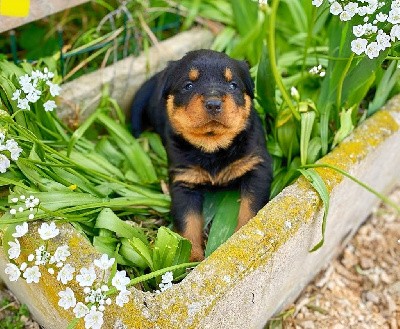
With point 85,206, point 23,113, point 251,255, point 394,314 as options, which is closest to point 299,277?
point 394,314

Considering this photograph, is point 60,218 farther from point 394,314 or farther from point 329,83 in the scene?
point 394,314

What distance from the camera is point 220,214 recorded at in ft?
8.77

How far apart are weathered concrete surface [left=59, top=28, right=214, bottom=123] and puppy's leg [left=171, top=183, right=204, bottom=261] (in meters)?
0.88

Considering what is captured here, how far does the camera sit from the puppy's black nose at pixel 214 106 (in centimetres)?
225

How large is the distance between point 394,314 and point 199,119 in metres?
1.53

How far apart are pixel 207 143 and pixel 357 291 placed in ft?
4.07

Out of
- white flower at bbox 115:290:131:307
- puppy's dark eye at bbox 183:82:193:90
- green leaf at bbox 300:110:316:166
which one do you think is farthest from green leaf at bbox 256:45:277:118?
white flower at bbox 115:290:131:307

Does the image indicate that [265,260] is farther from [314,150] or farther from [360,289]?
[360,289]

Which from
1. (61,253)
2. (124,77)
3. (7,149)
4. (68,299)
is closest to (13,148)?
(7,149)

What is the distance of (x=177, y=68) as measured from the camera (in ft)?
8.49

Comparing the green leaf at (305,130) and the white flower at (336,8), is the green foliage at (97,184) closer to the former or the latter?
the green leaf at (305,130)

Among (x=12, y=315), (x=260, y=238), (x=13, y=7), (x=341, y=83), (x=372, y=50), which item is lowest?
(x=12, y=315)

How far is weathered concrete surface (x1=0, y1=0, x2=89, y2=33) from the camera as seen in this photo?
2.80 metres

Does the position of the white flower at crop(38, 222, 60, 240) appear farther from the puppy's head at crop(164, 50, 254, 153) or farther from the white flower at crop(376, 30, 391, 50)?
the white flower at crop(376, 30, 391, 50)
